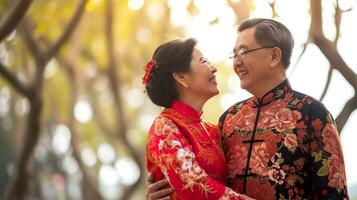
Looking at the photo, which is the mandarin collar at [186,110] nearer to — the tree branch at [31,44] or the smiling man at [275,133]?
the smiling man at [275,133]

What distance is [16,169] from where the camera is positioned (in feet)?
30.2

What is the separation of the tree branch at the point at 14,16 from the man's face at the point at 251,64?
1842mm

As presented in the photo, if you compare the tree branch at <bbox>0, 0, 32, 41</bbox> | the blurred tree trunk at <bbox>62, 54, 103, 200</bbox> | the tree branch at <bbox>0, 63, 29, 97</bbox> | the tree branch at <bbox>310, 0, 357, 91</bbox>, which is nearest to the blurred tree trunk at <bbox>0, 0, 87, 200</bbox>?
the tree branch at <bbox>0, 63, 29, 97</bbox>

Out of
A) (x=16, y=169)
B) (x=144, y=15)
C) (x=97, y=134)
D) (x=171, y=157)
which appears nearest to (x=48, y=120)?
(x=97, y=134)

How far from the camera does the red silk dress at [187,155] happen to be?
399cm

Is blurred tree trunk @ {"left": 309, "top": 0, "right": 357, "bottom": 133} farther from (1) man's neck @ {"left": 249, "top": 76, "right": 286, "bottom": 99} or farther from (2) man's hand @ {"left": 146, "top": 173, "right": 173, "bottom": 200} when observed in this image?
(2) man's hand @ {"left": 146, "top": 173, "right": 173, "bottom": 200}

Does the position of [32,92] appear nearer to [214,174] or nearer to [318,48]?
[318,48]

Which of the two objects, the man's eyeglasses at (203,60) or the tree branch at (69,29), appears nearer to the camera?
the man's eyeglasses at (203,60)

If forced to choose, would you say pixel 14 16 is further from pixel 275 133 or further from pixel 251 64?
pixel 275 133

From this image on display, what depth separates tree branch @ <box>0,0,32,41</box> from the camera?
555cm

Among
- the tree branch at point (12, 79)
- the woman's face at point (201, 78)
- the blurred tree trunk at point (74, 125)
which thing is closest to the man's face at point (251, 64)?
the woman's face at point (201, 78)

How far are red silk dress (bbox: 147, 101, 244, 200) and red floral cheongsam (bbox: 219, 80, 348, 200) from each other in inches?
5.6

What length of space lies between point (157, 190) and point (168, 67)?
0.70 m

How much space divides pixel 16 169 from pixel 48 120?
31.8ft
